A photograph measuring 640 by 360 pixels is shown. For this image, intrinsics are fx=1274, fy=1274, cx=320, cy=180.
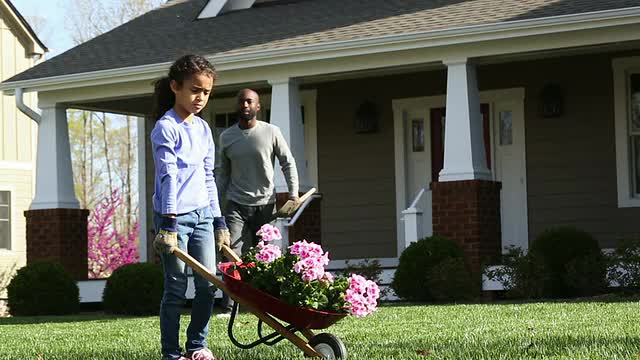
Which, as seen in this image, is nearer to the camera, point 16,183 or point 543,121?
point 543,121

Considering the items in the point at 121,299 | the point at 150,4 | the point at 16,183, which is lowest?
the point at 121,299

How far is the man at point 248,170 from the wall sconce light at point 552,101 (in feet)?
22.4

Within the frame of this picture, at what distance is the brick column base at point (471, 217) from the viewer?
1517 centimetres

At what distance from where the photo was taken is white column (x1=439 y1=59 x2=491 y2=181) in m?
15.3

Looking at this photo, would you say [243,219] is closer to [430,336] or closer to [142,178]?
[430,336]

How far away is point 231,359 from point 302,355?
0.42 meters

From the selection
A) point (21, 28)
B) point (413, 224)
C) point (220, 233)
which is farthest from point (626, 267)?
point (21, 28)

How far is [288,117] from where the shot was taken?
16.7 m

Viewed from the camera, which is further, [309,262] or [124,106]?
[124,106]

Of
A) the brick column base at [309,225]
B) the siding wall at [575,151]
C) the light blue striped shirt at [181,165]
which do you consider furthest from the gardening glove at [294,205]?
the siding wall at [575,151]

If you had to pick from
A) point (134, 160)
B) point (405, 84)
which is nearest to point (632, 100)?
point (405, 84)

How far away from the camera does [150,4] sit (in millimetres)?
40094

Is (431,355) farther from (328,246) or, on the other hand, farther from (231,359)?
(328,246)

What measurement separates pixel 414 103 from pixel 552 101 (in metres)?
2.17
